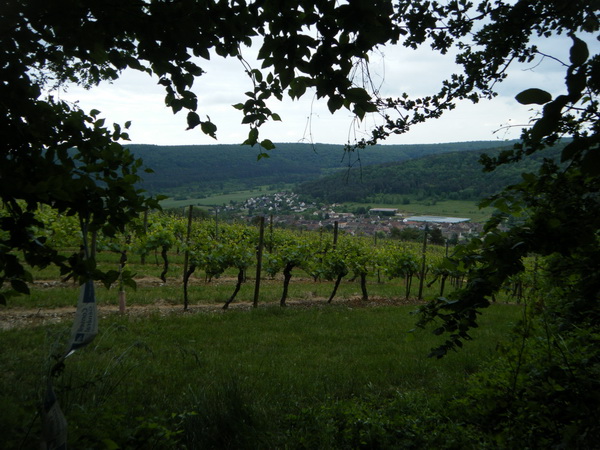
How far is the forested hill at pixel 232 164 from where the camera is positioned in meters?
68.2

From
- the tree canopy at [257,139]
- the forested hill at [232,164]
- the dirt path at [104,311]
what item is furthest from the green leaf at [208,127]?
the forested hill at [232,164]

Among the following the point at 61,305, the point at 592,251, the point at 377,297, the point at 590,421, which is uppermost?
the point at 592,251

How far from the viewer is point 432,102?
3182 mm

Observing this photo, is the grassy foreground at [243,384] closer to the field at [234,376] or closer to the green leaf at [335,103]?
the field at [234,376]

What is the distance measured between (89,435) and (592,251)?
2476 millimetres

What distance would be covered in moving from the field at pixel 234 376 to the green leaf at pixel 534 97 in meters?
1.36

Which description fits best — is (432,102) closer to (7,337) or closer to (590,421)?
(590,421)

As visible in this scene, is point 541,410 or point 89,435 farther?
point 541,410

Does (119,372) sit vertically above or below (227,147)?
below

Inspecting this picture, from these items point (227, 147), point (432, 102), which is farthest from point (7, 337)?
point (227, 147)

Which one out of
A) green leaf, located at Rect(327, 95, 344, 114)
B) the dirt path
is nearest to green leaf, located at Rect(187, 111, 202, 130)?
green leaf, located at Rect(327, 95, 344, 114)

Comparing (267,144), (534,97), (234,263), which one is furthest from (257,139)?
(234,263)

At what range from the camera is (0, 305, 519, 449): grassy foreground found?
2.40 meters

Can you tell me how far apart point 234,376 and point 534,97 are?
3831 mm
